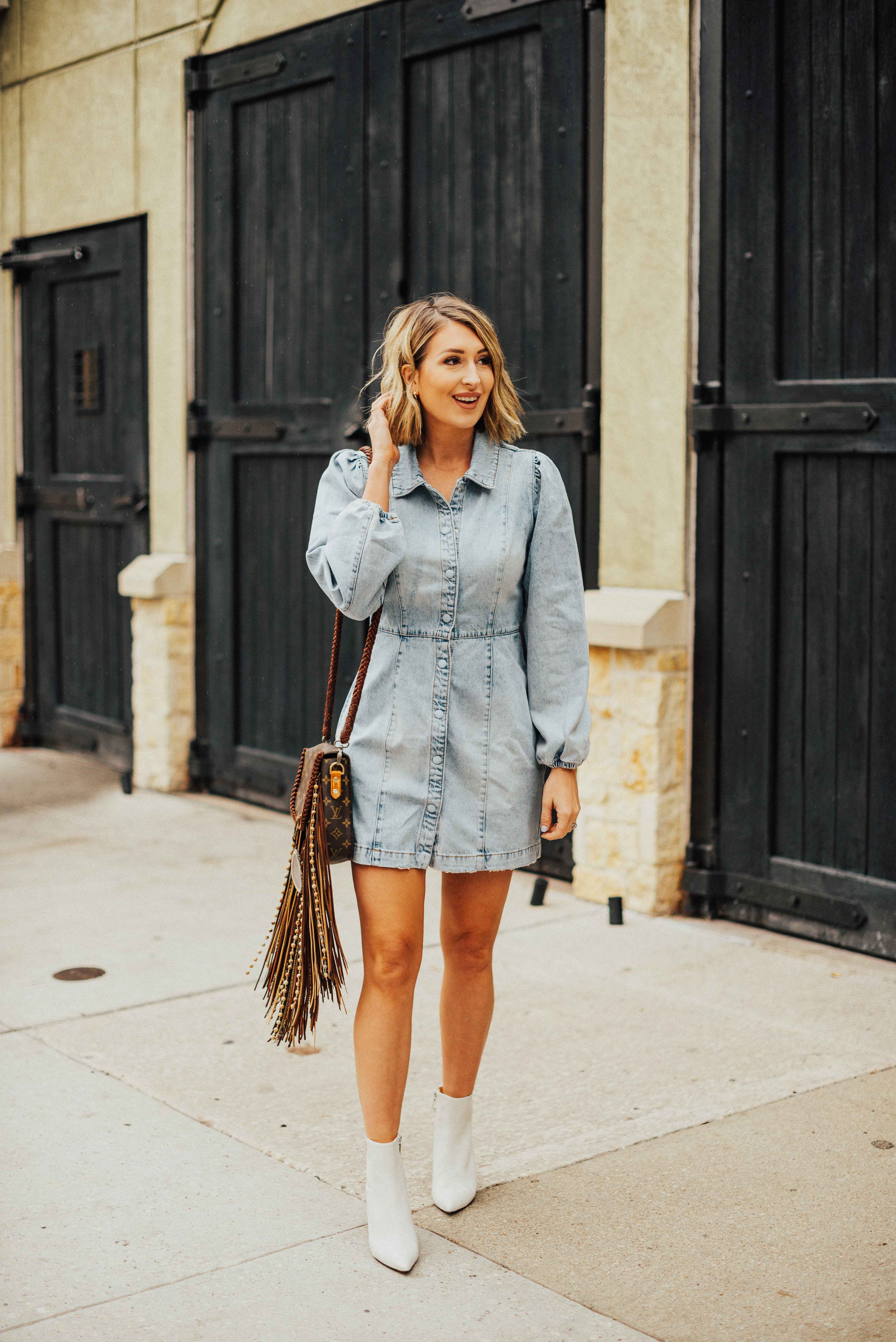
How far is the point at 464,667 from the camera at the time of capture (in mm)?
3289

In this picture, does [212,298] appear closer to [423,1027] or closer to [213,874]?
[213,874]

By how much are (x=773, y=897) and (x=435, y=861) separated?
2641mm

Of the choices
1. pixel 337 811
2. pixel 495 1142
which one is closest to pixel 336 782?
pixel 337 811

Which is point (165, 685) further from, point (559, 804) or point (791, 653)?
point (559, 804)

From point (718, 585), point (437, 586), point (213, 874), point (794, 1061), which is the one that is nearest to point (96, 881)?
point (213, 874)

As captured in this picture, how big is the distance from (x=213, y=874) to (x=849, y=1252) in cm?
375

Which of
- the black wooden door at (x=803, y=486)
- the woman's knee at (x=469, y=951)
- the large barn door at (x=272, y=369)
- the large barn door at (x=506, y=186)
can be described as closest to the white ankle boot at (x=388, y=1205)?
the woman's knee at (x=469, y=951)

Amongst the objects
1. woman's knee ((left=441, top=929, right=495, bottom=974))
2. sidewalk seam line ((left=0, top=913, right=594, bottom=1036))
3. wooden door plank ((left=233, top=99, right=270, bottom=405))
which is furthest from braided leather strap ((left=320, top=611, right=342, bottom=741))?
wooden door plank ((left=233, top=99, right=270, bottom=405))

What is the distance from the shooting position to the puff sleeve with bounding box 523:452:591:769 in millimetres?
3342

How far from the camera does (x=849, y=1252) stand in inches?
128

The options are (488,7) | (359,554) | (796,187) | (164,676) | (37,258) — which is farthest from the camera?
(37,258)

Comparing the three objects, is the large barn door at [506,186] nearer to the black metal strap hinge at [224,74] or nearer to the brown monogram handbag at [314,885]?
the black metal strap hinge at [224,74]

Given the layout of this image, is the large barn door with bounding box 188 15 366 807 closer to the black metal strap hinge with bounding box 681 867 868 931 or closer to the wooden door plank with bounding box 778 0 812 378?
the black metal strap hinge with bounding box 681 867 868 931

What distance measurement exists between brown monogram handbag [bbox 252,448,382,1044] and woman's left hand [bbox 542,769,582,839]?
0.41m
